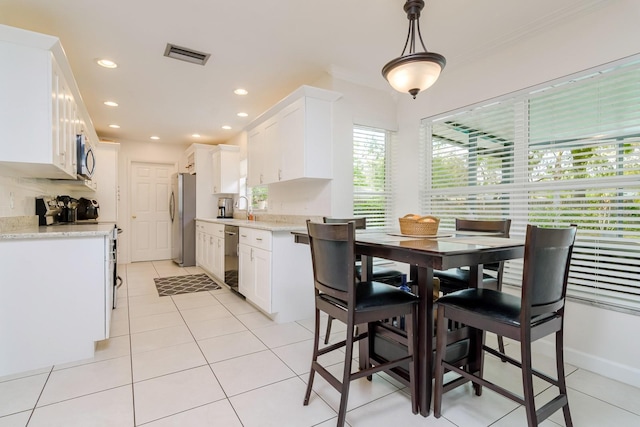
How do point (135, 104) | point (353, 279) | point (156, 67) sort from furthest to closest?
point (135, 104)
point (156, 67)
point (353, 279)

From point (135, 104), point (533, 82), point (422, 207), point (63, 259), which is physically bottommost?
point (63, 259)

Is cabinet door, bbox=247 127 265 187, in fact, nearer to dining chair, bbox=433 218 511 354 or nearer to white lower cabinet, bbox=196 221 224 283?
white lower cabinet, bbox=196 221 224 283

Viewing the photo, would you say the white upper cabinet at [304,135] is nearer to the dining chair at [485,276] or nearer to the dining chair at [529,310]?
the dining chair at [485,276]

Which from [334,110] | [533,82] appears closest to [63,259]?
[334,110]

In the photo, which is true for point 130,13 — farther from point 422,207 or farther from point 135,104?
point 422,207

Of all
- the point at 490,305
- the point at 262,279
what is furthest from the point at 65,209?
the point at 490,305

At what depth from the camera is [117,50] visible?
2.93 meters

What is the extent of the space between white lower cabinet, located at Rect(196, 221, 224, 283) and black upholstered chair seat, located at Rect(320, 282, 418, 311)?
2.91 meters

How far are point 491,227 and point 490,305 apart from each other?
1.05 m

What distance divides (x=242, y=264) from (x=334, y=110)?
198 centimetres

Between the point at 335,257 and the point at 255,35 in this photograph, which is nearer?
the point at 335,257

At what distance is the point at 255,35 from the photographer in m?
2.70

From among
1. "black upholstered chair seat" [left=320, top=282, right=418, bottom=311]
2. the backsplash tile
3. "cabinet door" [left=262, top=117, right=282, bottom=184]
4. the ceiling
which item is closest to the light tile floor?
"black upholstered chair seat" [left=320, top=282, right=418, bottom=311]

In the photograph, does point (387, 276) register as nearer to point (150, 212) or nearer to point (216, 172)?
point (216, 172)
